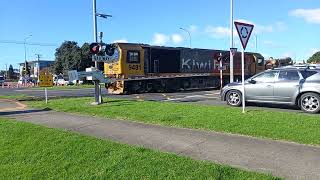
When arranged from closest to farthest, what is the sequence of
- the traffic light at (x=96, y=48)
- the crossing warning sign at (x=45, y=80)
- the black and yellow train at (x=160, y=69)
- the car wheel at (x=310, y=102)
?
1. the car wheel at (x=310, y=102)
2. the traffic light at (x=96, y=48)
3. the crossing warning sign at (x=45, y=80)
4. the black and yellow train at (x=160, y=69)

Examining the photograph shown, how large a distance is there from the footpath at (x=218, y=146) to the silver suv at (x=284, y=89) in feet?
18.0

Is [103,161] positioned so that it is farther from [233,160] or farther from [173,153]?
[233,160]

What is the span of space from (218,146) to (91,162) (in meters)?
2.52

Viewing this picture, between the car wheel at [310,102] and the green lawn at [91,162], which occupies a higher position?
the car wheel at [310,102]

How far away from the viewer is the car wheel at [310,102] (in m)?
13.8

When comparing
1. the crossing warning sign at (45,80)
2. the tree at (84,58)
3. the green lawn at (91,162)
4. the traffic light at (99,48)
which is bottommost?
the green lawn at (91,162)

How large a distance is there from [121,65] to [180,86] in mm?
5905

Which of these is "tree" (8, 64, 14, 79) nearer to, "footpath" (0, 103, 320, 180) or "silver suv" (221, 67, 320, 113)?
"silver suv" (221, 67, 320, 113)

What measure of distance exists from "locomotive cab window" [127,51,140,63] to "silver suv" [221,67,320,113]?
13.4m

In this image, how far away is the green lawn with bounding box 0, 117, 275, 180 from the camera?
6574 mm

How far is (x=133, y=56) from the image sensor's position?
95.7ft

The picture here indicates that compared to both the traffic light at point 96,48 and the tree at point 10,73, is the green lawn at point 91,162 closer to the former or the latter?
the traffic light at point 96,48

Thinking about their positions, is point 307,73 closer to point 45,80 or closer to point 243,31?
point 243,31

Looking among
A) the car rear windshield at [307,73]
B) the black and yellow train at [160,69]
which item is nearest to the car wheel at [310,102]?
the car rear windshield at [307,73]
